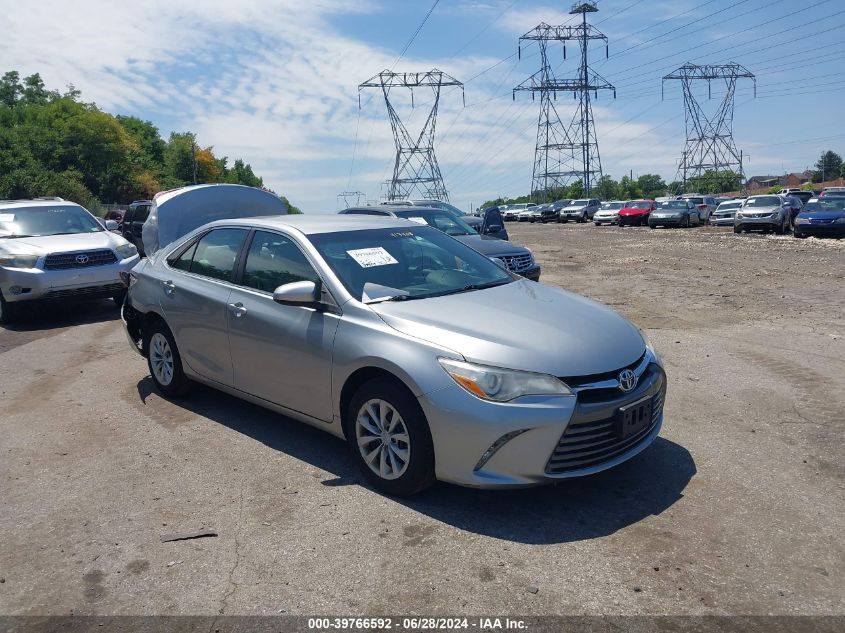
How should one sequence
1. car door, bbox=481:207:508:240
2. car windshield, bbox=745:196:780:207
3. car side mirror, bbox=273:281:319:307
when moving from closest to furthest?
car side mirror, bbox=273:281:319:307, car door, bbox=481:207:508:240, car windshield, bbox=745:196:780:207

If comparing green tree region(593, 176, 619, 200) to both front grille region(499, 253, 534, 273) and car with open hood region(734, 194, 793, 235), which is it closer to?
car with open hood region(734, 194, 793, 235)

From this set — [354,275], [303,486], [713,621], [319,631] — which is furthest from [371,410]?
[713,621]

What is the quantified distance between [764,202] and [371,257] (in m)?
29.3

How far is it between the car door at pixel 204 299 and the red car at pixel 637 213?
127ft

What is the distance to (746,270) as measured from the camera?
16312 mm

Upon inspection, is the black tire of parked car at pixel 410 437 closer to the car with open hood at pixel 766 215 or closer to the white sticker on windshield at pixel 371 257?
the white sticker on windshield at pixel 371 257

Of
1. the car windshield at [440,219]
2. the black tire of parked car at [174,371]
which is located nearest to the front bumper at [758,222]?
the car windshield at [440,219]

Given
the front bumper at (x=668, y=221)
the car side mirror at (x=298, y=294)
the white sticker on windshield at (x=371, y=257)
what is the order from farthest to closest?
the front bumper at (x=668, y=221)
the white sticker on windshield at (x=371, y=257)
the car side mirror at (x=298, y=294)

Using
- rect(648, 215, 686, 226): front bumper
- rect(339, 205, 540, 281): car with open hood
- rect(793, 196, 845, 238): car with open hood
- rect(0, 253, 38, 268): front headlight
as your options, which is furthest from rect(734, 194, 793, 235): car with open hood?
rect(0, 253, 38, 268): front headlight

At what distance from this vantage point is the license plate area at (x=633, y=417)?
4.09 meters

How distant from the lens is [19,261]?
10.8 metres

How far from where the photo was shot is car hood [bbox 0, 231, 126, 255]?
36.1 ft

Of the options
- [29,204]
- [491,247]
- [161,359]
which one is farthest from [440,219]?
[161,359]

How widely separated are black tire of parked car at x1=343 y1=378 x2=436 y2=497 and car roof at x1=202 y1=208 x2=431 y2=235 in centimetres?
148
